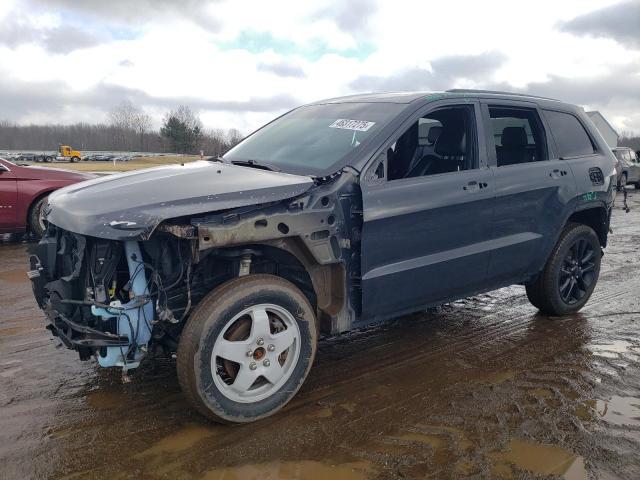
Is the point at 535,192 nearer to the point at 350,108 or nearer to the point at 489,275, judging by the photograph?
the point at 489,275

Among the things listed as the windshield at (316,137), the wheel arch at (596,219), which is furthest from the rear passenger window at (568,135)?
the windshield at (316,137)

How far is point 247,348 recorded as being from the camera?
3012 millimetres

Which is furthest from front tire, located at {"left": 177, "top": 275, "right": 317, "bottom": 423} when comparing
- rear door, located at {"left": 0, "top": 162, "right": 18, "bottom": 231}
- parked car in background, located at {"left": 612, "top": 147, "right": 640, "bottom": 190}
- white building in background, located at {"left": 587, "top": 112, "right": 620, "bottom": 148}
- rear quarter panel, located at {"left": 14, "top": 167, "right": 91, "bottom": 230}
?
white building in background, located at {"left": 587, "top": 112, "right": 620, "bottom": 148}

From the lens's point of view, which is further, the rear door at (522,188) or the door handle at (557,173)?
the door handle at (557,173)

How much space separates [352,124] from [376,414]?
1998 millimetres

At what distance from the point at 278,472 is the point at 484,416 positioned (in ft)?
4.32

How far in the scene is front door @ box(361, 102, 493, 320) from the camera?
3.43m

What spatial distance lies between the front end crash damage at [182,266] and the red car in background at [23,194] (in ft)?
17.7

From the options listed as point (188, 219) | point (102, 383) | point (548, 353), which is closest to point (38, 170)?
point (102, 383)

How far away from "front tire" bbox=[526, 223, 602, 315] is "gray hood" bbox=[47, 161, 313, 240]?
270cm

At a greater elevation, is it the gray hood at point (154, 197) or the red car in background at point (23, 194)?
the gray hood at point (154, 197)

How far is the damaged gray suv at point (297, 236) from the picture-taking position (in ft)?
9.43

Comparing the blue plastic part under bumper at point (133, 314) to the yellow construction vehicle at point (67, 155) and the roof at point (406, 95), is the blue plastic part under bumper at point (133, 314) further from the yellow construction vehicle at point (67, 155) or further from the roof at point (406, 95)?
the yellow construction vehicle at point (67, 155)

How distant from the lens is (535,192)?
436 cm
